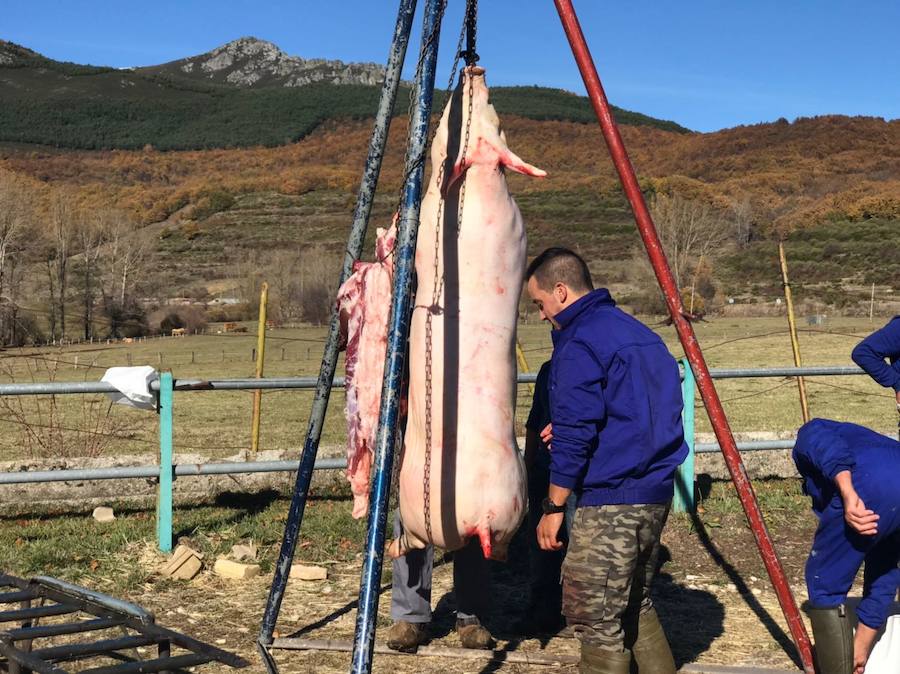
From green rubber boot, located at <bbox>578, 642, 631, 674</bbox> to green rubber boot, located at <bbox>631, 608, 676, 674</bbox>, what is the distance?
0.95 ft

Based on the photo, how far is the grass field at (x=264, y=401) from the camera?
41.4ft

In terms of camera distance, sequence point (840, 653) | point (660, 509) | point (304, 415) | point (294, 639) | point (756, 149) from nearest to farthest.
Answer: point (660, 509) < point (840, 653) < point (294, 639) < point (304, 415) < point (756, 149)

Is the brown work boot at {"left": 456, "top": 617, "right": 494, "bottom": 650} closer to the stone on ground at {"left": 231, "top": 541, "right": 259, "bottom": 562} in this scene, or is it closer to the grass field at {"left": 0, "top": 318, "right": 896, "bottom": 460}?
the stone on ground at {"left": 231, "top": 541, "right": 259, "bottom": 562}

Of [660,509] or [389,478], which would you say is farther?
[660,509]

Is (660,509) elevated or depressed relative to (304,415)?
elevated

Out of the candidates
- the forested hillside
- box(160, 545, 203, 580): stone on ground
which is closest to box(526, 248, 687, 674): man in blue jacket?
box(160, 545, 203, 580): stone on ground

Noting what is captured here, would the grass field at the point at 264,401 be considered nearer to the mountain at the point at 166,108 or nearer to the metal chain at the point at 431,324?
the metal chain at the point at 431,324

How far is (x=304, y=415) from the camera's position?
58.0 feet

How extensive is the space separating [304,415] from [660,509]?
555 inches

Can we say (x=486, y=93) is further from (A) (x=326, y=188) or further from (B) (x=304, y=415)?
(A) (x=326, y=188)

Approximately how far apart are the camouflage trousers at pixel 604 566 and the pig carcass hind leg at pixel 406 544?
0.58m

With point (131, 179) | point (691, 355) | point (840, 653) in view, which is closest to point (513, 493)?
point (691, 355)

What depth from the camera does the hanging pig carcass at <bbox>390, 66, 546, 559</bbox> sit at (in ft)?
13.0

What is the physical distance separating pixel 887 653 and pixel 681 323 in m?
1.58
